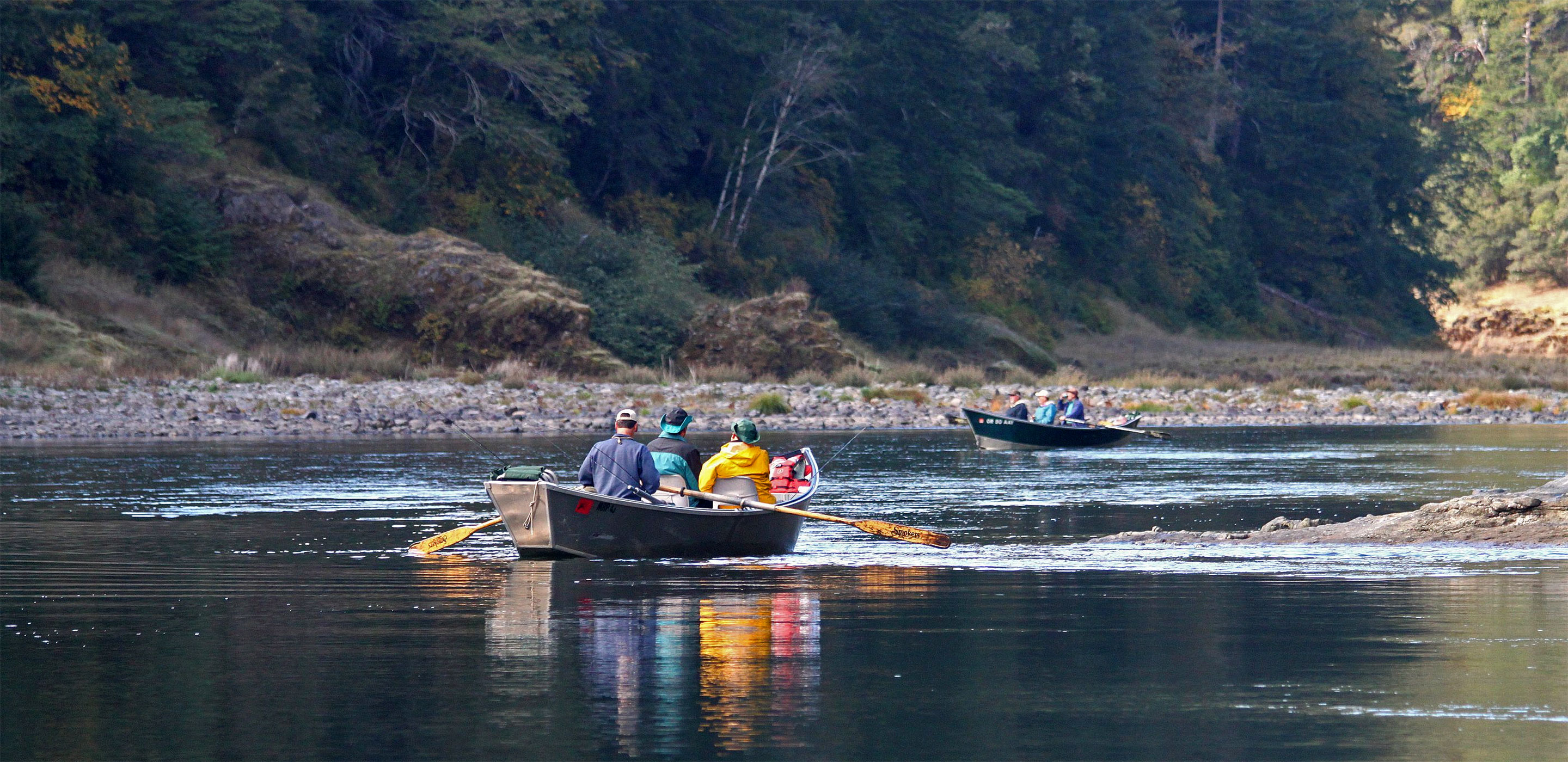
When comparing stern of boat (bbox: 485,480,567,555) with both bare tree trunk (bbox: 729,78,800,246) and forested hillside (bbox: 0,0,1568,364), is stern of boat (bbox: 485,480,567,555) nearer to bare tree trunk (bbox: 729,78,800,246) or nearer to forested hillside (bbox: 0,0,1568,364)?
forested hillside (bbox: 0,0,1568,364)

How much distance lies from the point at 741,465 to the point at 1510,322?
85.9 metres

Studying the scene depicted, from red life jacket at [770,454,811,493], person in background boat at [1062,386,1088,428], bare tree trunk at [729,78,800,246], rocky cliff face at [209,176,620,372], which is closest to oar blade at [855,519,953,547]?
red life jacket at [770,454,811,493]

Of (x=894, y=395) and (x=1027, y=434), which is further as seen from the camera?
(x=894, y=395)

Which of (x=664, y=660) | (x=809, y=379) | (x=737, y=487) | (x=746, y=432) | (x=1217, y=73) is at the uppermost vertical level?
(x=1217, y=73)

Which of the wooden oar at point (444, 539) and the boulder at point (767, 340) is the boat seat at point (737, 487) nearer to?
the wooden oar at point (444, 539)

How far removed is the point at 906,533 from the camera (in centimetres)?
1675

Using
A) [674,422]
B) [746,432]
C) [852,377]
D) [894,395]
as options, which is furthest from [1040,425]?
[674,422]

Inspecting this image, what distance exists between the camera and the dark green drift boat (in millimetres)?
35188

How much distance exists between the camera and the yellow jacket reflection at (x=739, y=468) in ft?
57.2

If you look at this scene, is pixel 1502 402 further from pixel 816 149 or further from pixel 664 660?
pixel 664 660

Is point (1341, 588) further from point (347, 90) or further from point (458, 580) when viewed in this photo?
point (347, 90)

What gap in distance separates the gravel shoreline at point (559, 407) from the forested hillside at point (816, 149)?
6.23 metres

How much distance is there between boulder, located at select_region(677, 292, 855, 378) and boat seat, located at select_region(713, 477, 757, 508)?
1337 inches

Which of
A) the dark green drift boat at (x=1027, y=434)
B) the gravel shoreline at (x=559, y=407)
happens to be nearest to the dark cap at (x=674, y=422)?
the dark green drift boat at (x=1027, y=434)
